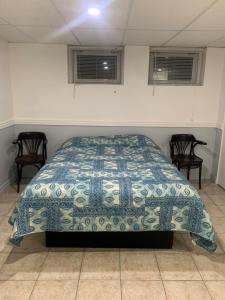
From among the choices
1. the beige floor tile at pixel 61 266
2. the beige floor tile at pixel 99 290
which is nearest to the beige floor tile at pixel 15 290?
the beige floor tile at pixel 61 266

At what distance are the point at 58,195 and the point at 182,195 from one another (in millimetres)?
1073

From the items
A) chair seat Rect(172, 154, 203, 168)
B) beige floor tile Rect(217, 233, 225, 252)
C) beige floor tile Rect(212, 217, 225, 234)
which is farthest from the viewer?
chair seat Rect(172, 154, 203, 168)

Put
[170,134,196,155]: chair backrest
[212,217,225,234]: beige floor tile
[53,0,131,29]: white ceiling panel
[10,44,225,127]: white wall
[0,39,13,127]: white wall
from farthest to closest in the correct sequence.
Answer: [170,134,196,155]: chair backrest
[10,44,225,127]: white wall
[0,39,13,127]: white wall
[212,217,225,234]: beige floor tile
[53,0,131,29]: white ceiling panel

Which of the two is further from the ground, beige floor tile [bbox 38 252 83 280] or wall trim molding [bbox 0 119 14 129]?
wall trim molding [bbox 0 119 14 129]

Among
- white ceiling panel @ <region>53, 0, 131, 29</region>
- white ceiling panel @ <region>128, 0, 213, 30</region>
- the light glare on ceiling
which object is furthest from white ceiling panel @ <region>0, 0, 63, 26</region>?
white ceiling panel @ <region>128, 0, 213, 30</region>

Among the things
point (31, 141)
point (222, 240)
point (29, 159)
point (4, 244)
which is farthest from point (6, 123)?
point (222, 240)

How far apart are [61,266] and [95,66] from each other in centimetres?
292

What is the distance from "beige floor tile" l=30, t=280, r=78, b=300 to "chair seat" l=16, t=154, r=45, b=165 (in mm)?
1954

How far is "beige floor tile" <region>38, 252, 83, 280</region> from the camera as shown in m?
1.98

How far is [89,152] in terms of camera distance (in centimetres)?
334

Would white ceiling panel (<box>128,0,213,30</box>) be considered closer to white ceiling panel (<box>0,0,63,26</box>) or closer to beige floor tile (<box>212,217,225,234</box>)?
white ceiling panel (<box>0,0,63,26</box>)

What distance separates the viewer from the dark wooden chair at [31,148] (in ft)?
12.0

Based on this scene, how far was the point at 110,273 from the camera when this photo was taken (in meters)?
2.02

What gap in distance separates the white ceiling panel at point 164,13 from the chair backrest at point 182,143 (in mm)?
1701
